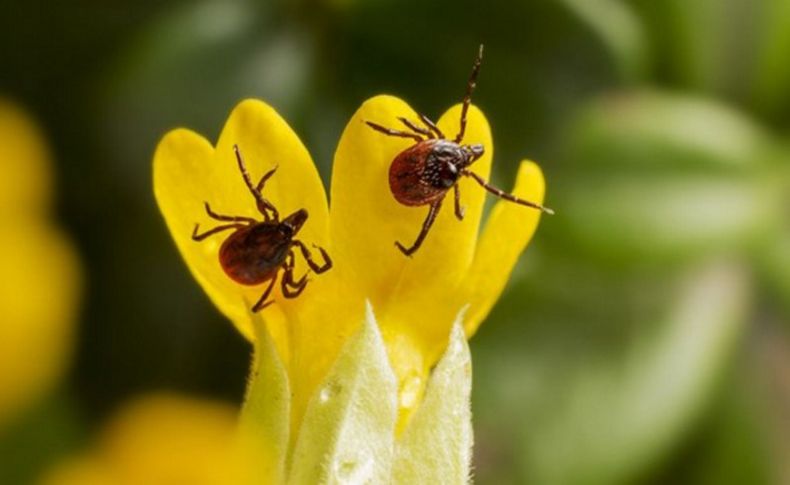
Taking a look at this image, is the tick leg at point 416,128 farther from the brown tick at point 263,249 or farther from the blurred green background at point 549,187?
the blurred green background at point 549,187

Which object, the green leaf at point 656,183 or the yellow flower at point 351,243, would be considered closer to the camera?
the yellow flower at point 351,243

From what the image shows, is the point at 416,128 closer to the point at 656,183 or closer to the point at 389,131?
the point at 389,131

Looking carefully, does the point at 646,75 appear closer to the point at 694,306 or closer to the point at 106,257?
the point at 694,306

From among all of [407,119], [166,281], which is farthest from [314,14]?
[407,119]

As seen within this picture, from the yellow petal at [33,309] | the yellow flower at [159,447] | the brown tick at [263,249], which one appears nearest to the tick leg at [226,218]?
the brown tick at [263,249]

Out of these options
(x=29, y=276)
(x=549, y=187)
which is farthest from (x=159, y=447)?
(x=549, y=187)

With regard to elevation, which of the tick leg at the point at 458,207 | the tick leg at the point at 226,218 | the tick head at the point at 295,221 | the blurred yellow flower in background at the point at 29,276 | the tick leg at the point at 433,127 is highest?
the tick leg at the point at 433,127
